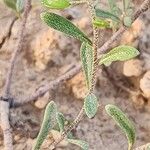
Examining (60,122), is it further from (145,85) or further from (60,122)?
(145,85)

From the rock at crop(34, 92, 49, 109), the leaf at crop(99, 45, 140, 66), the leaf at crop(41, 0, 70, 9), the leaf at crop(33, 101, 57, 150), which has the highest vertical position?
the leaf at crop(41, 0, 70, 9)

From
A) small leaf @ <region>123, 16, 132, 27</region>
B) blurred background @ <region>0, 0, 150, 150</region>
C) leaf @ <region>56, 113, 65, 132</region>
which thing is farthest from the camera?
blurred background @ <region>0, 0, 150, 150</region>

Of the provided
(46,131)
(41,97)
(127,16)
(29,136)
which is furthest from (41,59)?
(46,131)

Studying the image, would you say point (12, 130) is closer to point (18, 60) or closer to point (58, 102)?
point (58, 102)

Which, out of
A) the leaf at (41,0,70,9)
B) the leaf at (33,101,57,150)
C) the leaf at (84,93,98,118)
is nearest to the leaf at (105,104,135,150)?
the leaf at (84,93,98,118)

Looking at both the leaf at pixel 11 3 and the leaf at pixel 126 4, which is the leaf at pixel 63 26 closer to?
the leaf at pixel 126 4

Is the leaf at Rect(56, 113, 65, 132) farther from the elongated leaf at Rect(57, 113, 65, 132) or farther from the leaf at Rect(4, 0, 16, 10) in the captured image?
the leaf at Rect(4, 0, 16, 10)

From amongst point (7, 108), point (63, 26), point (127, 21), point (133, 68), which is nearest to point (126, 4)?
point (127, 21)
